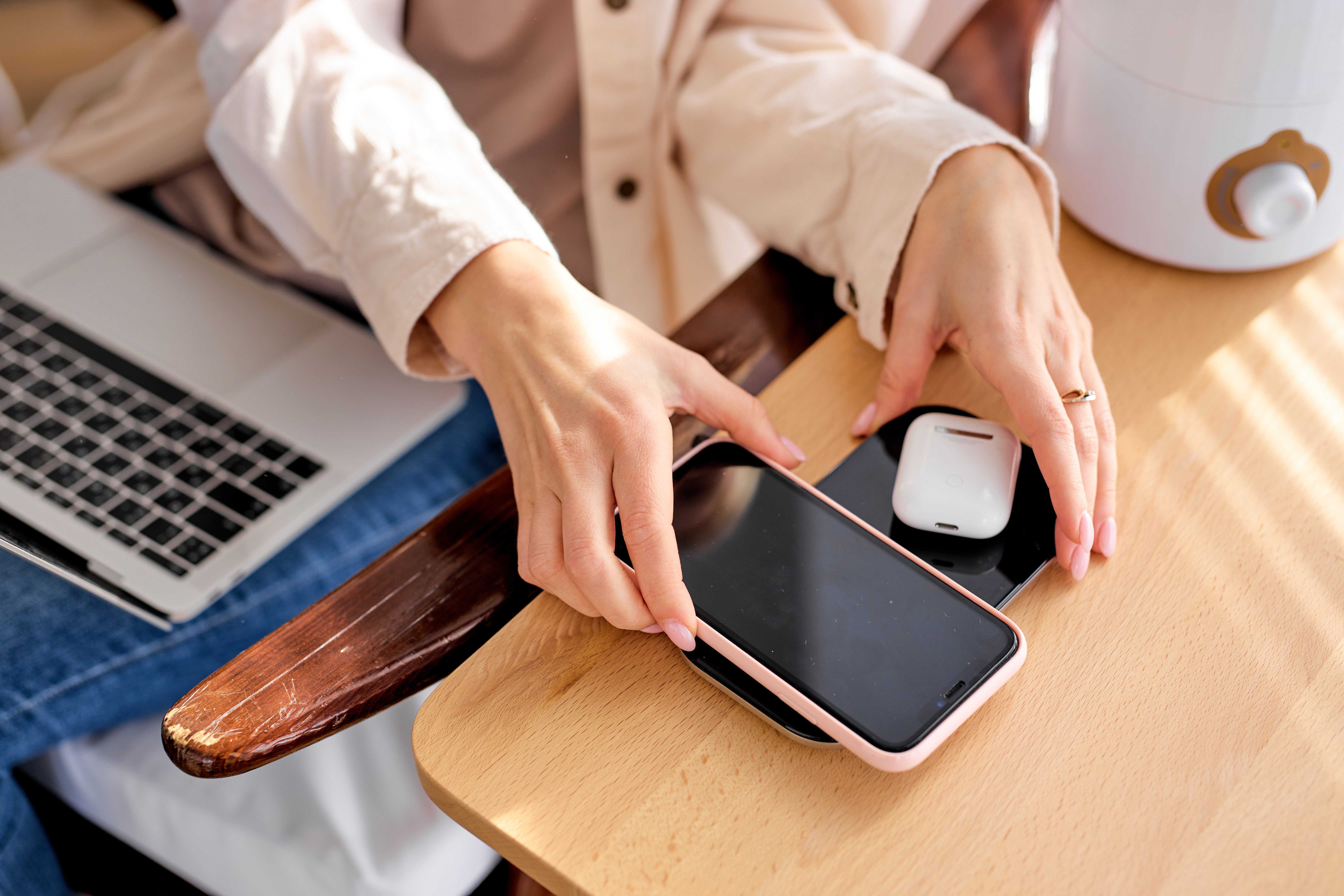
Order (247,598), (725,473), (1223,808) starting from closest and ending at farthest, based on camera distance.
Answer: (1223,808), (725,473), (247,598)

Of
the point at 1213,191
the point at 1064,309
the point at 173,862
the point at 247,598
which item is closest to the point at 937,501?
the point at 1064,309

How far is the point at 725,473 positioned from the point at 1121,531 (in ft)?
0.65

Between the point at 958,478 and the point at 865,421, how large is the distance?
73 mm

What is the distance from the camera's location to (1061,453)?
0.49m

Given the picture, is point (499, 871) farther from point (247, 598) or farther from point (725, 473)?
point (725, 473)

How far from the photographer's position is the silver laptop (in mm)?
675

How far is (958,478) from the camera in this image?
1.63 ft

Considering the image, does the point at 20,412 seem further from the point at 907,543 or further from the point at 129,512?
the point at 907,543

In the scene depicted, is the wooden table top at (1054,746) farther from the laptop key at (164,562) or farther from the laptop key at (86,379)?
the laptop key at (86,379)

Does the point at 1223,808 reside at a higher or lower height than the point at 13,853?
higher

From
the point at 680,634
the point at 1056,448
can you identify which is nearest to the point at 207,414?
the point at 680,634

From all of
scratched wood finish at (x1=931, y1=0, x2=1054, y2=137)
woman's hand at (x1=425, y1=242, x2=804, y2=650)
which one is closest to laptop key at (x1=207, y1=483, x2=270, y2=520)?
woman's hand at (x1=425, y1=242, x2=804, y2=650)

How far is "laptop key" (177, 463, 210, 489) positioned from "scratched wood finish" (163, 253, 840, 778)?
0.77 feet

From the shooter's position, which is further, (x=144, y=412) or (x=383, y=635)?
(x=144, y=412)
